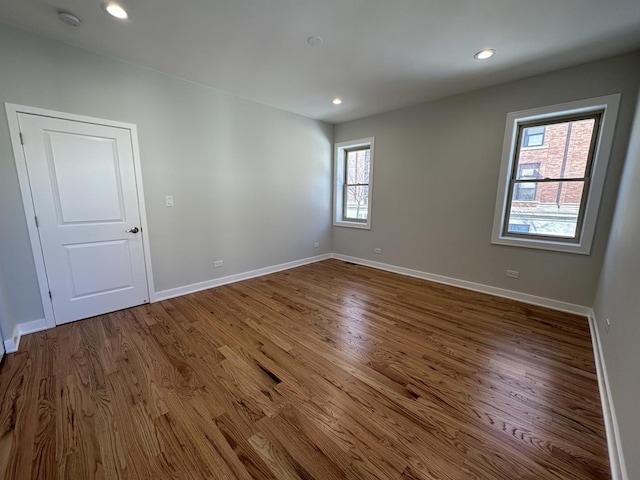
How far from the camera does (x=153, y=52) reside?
251cm

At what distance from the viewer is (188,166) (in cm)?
327

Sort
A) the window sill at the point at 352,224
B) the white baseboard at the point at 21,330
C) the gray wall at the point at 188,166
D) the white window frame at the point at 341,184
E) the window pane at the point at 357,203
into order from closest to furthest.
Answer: the white baseboard at the point at 21,330 < the gray wall at the point at 188,166 < the white window frame at the point at 341,184 < the window sill at the point at 352,224 < the window pane at the point at 357,203

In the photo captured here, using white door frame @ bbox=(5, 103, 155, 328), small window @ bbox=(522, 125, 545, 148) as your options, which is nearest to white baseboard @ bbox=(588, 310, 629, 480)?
small window @ bbox=(522, 125, 545, 148)

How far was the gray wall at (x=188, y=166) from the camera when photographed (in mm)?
2271

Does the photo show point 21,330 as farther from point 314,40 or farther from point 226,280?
point 314,40

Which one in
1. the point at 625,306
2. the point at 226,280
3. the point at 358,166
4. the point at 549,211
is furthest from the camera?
the point at 358,166

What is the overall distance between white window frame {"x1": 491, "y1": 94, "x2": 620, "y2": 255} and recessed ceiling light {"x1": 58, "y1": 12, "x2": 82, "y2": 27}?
4403 mm

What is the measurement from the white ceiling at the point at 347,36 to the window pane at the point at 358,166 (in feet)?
5.63

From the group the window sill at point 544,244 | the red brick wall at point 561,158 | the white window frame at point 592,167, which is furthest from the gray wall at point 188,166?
the red brick wall at point 561,158

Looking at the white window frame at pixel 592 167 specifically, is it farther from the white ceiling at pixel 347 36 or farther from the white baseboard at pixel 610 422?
the white baseboard at pixel 610 422

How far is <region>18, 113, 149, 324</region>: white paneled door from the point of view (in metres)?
2.39

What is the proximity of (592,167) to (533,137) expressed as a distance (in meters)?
0.68

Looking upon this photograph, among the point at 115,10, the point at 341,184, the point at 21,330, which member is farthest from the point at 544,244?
the point at 21,330

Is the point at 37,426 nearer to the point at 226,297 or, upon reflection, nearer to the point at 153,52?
the point at 226,297
